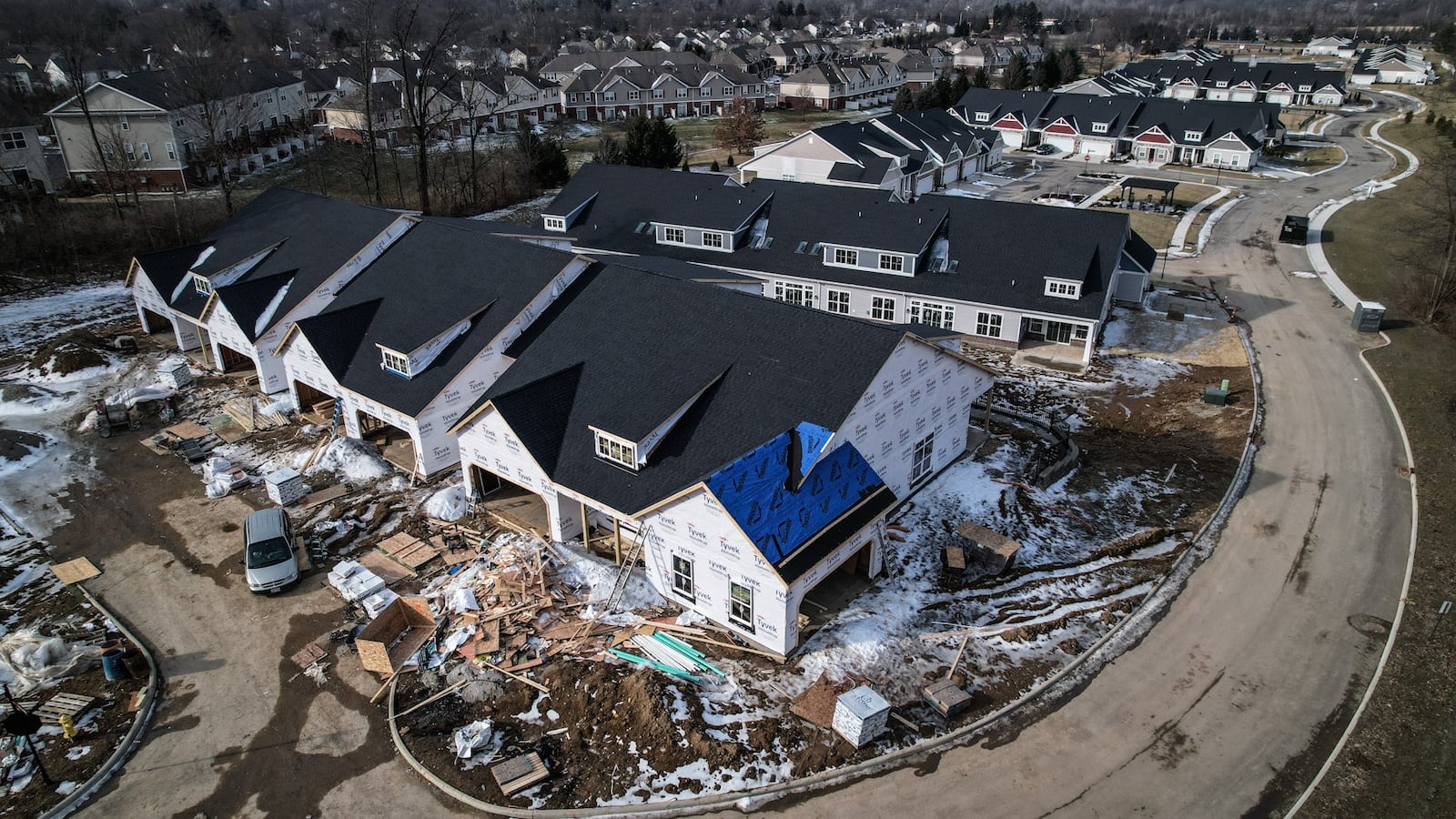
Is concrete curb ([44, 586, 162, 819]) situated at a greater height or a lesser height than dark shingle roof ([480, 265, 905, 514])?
lesser

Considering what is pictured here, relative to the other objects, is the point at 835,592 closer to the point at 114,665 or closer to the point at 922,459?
the point at 922,459

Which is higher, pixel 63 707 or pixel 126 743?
pixel 63 707

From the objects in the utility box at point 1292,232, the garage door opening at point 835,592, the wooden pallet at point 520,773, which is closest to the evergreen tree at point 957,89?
the utility box at point 1292,232

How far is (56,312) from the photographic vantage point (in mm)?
47875

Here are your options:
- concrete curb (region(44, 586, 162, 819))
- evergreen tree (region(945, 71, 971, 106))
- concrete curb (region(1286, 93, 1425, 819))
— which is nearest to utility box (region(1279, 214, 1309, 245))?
concrete curb (region(1286, 93, 1425, 819))

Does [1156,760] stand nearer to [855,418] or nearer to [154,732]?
[855,418]

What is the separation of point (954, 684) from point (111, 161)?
75329mm

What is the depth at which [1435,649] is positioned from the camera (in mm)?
23312

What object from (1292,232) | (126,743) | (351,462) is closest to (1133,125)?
(1292,232)

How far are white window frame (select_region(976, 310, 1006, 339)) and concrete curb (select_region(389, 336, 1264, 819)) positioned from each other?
17.4m

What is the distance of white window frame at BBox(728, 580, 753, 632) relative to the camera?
22.8 m

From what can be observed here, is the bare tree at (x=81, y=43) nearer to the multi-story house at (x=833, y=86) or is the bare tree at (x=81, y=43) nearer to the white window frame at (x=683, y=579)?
the white window frame at (x=683, y=579)

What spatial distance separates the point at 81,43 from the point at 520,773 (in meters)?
96.1

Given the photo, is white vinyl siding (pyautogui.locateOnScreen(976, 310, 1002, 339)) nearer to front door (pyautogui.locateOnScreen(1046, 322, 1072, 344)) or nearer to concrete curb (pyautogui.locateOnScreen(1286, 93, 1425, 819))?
front door (pyautogui.locateOnScreen(1046, 322, 1072, 344))
